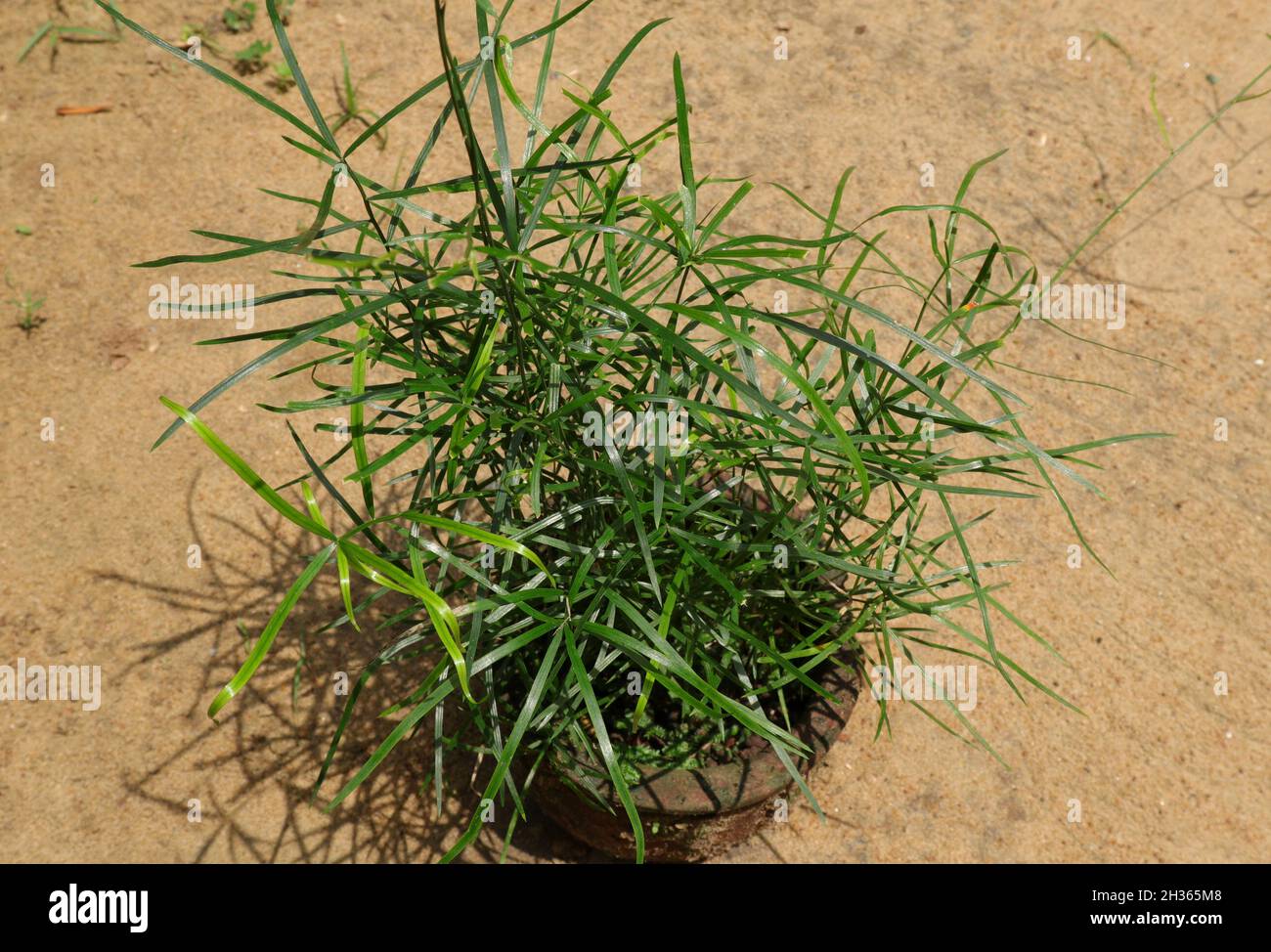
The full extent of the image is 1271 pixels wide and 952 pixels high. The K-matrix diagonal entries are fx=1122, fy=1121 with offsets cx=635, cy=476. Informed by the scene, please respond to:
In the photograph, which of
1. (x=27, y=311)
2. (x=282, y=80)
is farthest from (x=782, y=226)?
(x=27, y=311)

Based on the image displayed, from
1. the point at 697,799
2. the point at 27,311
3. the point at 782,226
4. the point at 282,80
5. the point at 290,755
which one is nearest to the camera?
the point at 697,799

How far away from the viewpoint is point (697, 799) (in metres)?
1.54

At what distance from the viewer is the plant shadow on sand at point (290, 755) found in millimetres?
1818

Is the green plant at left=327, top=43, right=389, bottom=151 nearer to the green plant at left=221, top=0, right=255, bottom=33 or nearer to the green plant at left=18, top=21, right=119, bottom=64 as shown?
the green plant at left=221, top=0, right=255, bottom=33

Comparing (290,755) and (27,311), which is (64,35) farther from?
(290,755)

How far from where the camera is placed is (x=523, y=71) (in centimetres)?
282

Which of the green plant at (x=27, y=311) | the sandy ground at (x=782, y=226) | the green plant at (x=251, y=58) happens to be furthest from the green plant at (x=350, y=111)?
the green plant at (x=27, y=311)

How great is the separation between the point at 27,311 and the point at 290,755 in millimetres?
1142

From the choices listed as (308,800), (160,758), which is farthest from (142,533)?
(308,800)

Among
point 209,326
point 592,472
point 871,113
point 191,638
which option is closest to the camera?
point 592,472

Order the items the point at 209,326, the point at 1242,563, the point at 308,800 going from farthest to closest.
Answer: the point at 209,326
the point at 1242,563
the point at 308,800

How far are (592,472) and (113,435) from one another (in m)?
1.25

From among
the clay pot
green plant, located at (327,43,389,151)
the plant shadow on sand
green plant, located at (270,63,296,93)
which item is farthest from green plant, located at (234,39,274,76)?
the clay pot

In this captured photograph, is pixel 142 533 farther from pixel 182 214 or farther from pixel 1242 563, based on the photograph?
pixel 1242 563
